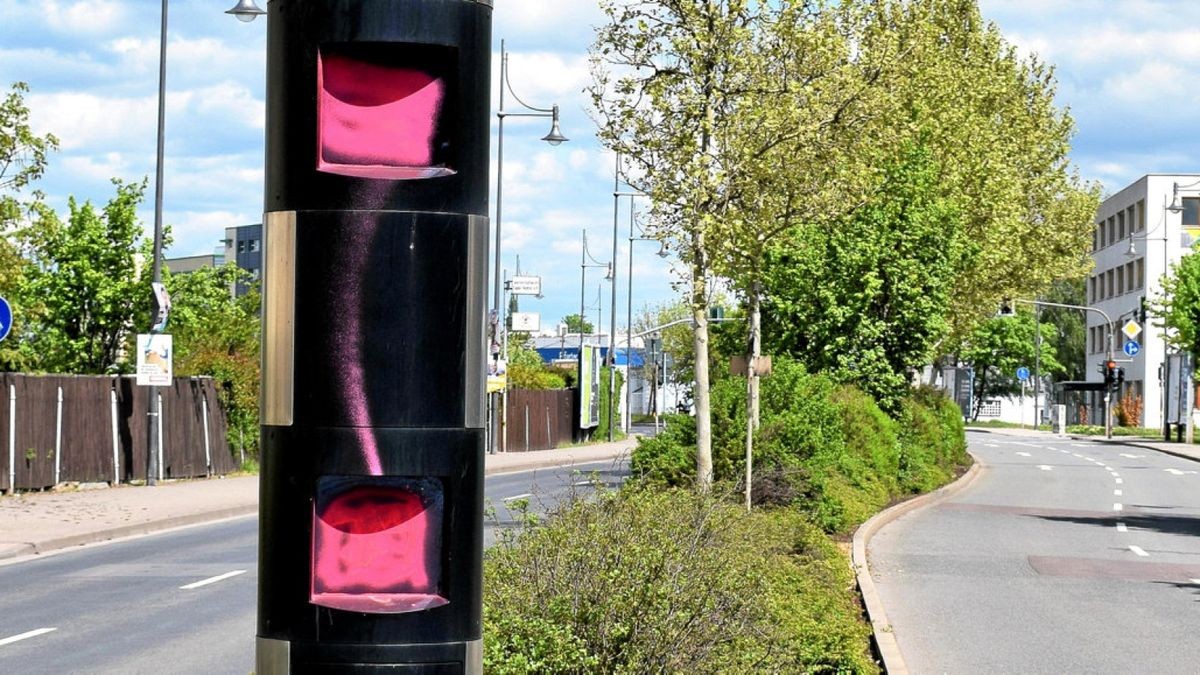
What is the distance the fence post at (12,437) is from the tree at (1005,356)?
8658cm

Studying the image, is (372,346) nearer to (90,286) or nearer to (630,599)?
(630,599)

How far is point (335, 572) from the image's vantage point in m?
2.72

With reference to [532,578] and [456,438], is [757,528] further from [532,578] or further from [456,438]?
[456,438]

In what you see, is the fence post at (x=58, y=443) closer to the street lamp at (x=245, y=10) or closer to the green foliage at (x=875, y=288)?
the street lamp at (x=245, y=10)

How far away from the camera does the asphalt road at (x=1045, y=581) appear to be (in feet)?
Result: 40.4

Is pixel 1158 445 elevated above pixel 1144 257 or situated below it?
below

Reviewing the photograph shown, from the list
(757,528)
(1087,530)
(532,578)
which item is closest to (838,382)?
(1087,530)

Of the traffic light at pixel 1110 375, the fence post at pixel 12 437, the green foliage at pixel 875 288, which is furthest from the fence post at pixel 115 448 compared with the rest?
the traffic light at pixel 1110 375

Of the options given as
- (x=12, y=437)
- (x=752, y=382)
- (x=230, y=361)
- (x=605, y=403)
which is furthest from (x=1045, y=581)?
(x=605, y=403)

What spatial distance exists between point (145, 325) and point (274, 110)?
3685 centimetres

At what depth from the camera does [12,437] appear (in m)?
27.2

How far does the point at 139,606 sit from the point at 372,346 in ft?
42.5

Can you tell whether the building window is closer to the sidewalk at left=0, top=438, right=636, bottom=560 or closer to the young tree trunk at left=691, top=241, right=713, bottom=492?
the sidewalk at left=0, top=438, right=636, bottom=560

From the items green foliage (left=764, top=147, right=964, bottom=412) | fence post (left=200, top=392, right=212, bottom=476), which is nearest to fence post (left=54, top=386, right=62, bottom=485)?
fence post (left=200, top=392, right=212, bottom=476)
